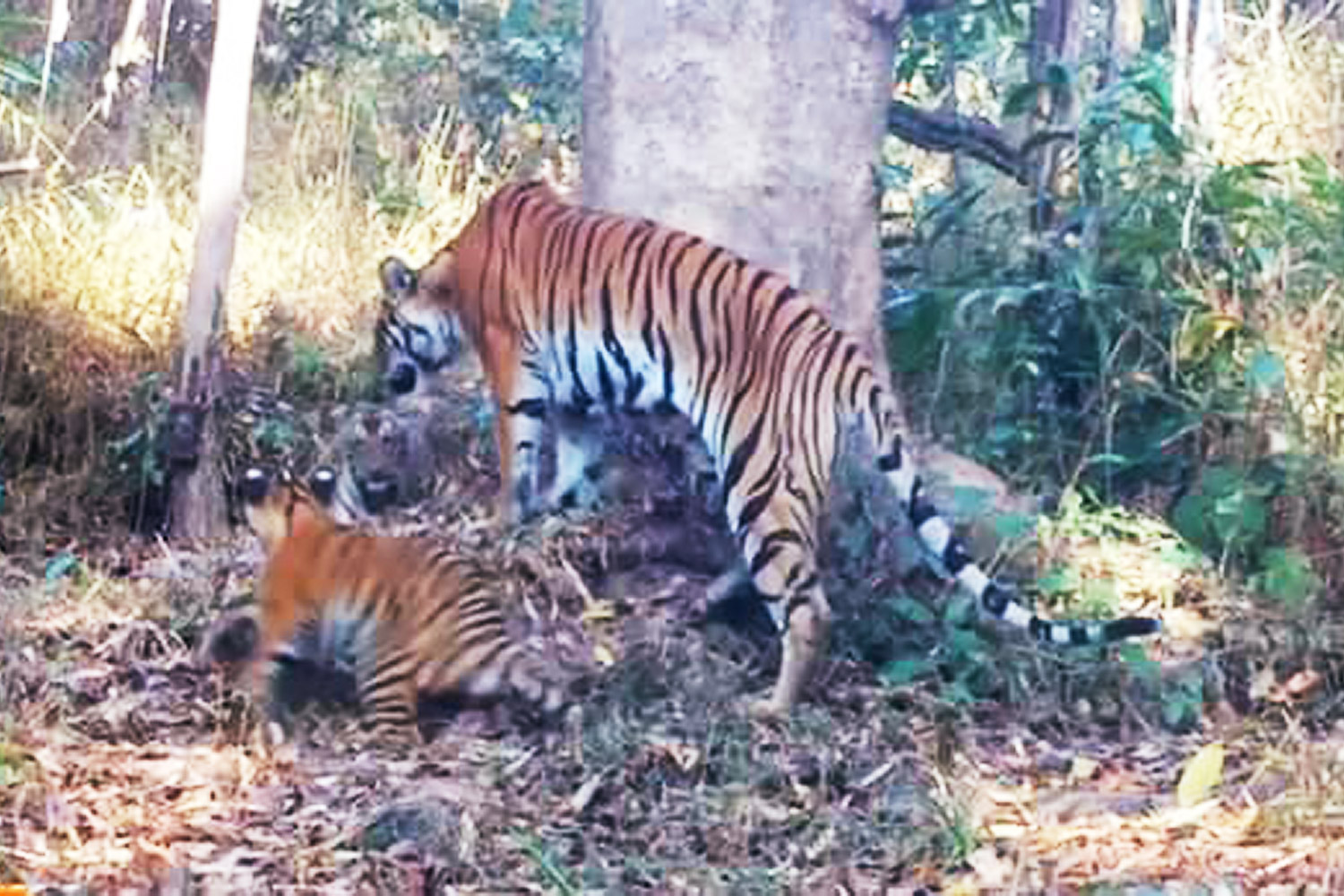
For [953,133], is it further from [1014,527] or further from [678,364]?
[1014,527]

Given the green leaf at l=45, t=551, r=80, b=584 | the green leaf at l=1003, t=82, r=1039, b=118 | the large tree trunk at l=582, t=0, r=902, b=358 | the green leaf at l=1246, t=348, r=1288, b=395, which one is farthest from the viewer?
the green leaf at l=1003, t=82, r=1039, b=118

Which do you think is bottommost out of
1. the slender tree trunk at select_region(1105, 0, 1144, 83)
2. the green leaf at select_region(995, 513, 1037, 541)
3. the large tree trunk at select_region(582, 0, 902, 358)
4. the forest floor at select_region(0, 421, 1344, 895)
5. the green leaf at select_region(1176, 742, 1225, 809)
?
the forest floor at select_region(0, 421, 1344, 895)

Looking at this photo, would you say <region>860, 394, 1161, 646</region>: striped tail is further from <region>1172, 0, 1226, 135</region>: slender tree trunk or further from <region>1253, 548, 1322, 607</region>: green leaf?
<region>1172, 0, 1226, 135</region>: slender tree trunk

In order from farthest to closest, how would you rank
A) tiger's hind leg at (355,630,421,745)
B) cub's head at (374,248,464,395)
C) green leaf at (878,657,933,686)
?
cub's head at (374,248,464,395) → green leaf at (878,657,933,686) → tiger's hind leg at (355,630,421,745)

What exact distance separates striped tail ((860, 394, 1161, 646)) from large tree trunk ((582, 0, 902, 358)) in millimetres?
979

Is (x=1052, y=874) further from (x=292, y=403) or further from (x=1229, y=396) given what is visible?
(x=292, y=403)

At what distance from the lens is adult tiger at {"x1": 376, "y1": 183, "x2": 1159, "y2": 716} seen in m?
6.59

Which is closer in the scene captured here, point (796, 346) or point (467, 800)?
point (467, 800)

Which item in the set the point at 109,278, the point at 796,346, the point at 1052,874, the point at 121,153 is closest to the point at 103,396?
the point at 109,278

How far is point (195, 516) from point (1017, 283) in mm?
2585

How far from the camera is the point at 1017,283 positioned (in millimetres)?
8023

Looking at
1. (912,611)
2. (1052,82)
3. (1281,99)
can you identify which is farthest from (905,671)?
(1281,99)

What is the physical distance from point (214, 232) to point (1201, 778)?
3.64 m

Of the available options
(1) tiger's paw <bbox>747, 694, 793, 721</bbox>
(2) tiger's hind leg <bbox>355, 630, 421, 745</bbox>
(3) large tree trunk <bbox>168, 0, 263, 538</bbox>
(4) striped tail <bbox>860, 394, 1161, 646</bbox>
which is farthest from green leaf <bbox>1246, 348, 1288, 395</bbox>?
(3) large tree trunk <bbox>168, 0, 263, 538</bbox>
